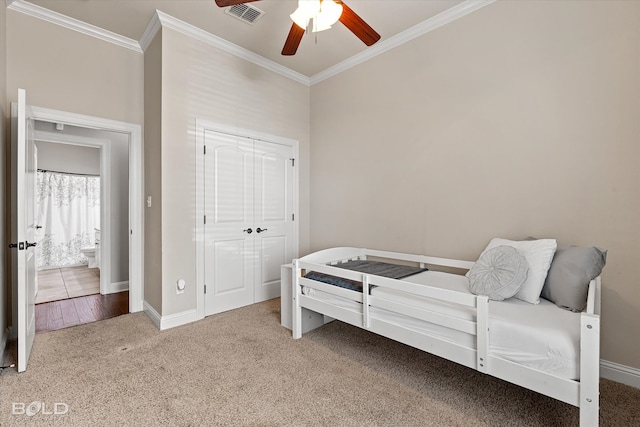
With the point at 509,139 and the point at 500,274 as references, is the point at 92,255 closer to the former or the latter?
the point at 500,274

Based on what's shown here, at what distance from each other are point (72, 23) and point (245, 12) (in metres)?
1.61

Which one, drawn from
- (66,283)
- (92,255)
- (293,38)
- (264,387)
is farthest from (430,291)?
(92,255)

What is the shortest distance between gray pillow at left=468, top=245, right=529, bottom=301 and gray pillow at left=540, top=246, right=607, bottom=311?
0.53ft

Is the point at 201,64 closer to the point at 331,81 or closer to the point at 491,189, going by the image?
the point at 331,81

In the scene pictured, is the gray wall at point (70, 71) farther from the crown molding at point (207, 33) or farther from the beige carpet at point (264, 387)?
the beige carpet at point (264, 387)

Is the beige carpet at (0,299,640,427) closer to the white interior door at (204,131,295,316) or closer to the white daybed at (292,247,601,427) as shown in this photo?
the white daybed at (292,247,601,427)

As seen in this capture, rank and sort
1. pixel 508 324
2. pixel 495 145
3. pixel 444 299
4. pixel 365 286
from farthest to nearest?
pixel 495 145 < pixel 365 286 < pixel 444 299 < pixel 508 324

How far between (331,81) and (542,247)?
286 cm

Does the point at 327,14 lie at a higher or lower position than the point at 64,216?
higher

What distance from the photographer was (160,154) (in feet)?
9.07

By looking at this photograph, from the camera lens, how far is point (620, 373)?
1905 mm

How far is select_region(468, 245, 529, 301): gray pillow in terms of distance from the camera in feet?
5.79

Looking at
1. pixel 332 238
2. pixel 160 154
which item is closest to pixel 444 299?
pixel 332 238

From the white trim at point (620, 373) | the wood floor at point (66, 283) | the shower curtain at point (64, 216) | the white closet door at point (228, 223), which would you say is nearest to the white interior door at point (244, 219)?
the white closet door at point (228, 223)
